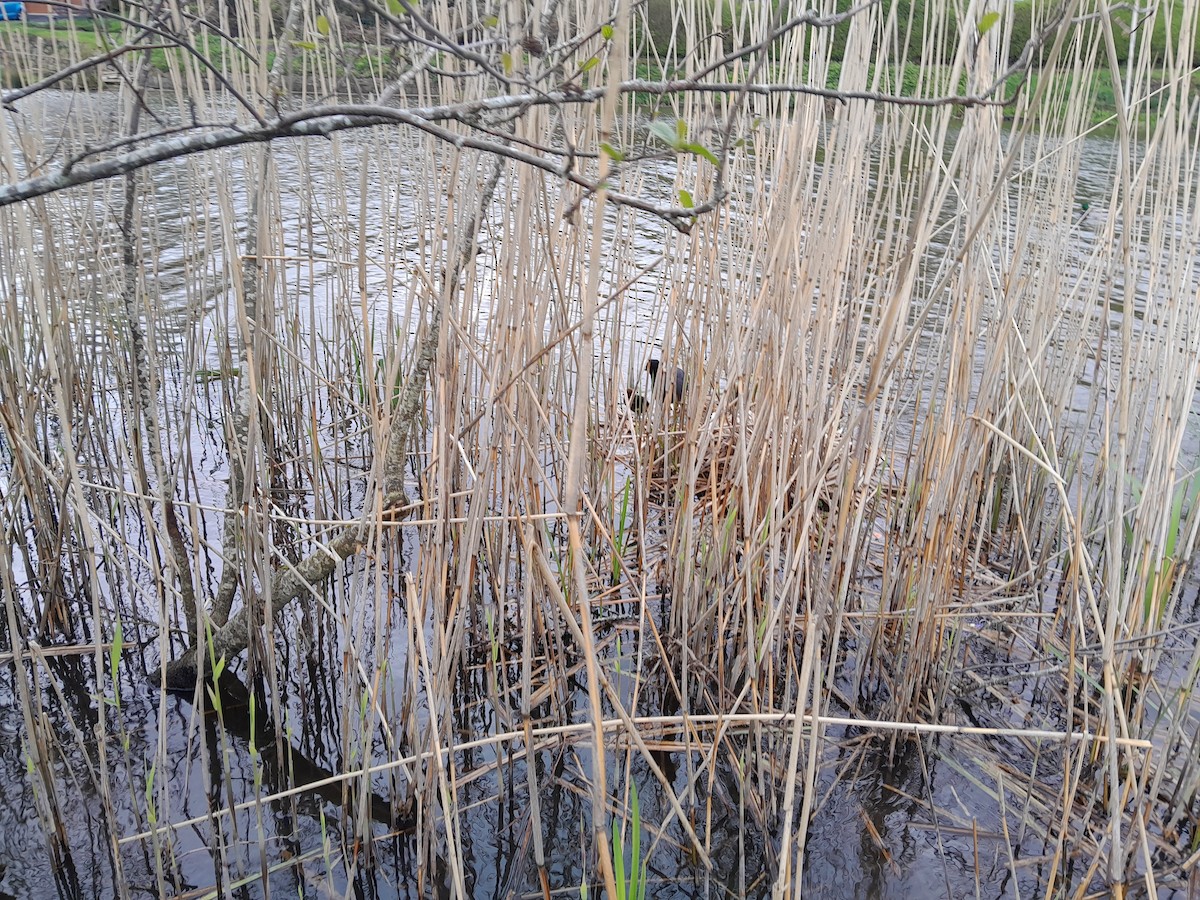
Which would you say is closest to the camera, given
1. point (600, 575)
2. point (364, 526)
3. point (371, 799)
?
point (364, 526)

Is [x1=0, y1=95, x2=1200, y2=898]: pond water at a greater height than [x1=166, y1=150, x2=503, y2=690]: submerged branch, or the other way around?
[x1=166, y1=150, x2=503, y2=690]: submerged branch

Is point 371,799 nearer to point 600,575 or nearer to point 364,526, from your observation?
point 364,526

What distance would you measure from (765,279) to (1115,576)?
888mm

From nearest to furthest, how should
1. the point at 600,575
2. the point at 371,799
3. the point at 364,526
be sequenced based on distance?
the point at 364,526 → the point at 371,799 → the point at 600,575

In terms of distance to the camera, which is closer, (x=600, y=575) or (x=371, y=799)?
(x=371, y=799)

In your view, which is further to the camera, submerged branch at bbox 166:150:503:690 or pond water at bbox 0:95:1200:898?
pond water at bbox 0:95:1200:898

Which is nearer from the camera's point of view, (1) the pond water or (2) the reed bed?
(2) the reed bed

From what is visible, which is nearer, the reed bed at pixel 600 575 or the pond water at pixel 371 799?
the reed bed at pixel 600 575

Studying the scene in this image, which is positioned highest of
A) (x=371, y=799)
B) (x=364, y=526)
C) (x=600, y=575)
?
(x=364, y=526)

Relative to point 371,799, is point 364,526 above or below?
above

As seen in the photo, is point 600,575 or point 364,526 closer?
point 364,526

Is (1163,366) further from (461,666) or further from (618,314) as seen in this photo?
(461,666)

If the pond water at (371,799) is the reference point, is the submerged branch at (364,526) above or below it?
above

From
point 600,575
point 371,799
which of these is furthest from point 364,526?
point 600,575
